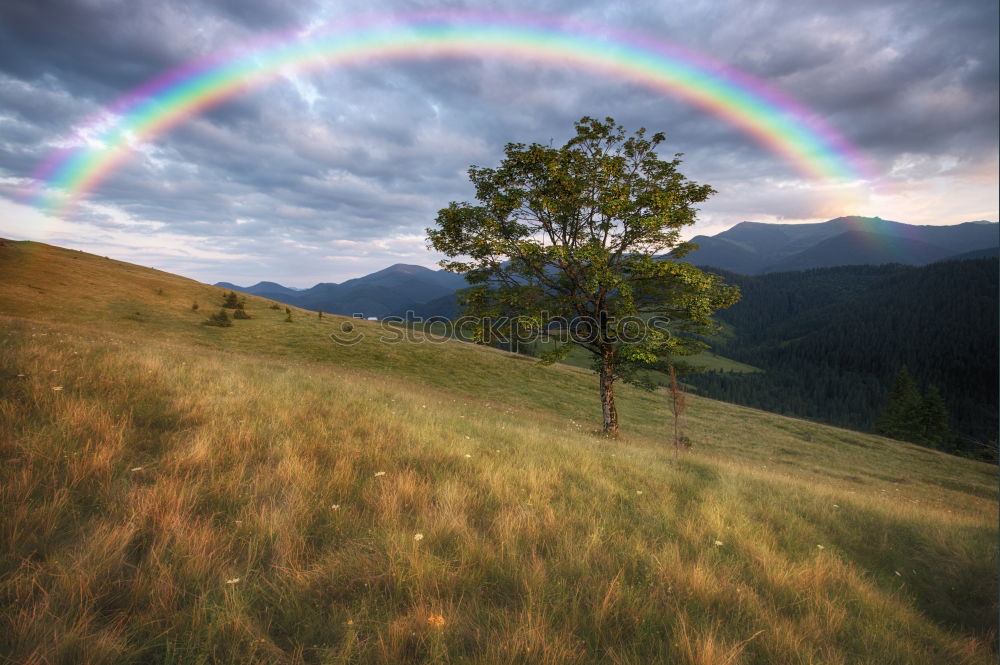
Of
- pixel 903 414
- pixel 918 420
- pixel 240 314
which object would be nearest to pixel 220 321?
pixel 240 314

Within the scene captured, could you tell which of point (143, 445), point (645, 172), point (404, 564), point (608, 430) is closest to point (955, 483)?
point (608, 430)

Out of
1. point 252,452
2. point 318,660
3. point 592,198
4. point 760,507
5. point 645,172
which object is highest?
point 645,172

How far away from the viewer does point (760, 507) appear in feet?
20.1

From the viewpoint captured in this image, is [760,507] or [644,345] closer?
[760,507]

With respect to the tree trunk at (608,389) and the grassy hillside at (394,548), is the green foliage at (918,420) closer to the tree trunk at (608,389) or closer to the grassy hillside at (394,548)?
the tree trunk at (608,389)

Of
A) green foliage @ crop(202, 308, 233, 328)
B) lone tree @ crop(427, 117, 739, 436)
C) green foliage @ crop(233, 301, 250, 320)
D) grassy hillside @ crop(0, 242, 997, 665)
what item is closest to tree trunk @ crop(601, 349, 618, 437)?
lone tree @ crop(427, 117, 739, 436)

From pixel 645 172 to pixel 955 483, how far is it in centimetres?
3398

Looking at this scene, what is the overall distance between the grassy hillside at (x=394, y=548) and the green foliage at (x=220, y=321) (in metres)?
33.3

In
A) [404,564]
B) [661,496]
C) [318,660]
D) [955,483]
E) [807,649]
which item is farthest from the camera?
[955,483]

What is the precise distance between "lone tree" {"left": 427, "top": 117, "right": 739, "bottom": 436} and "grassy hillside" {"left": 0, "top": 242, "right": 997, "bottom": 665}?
768 centimetres

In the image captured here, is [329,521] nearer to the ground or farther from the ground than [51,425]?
nearer to the ground

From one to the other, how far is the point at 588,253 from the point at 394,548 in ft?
36.7

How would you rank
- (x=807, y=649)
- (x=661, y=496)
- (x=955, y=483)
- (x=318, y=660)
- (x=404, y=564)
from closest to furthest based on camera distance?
(x=318, y=660) < (x=807, y=649) < (x=404, y=564) < (x=661, y=496) < (x=955, y=483)

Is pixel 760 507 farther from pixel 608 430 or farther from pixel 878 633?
pixel 608 430
